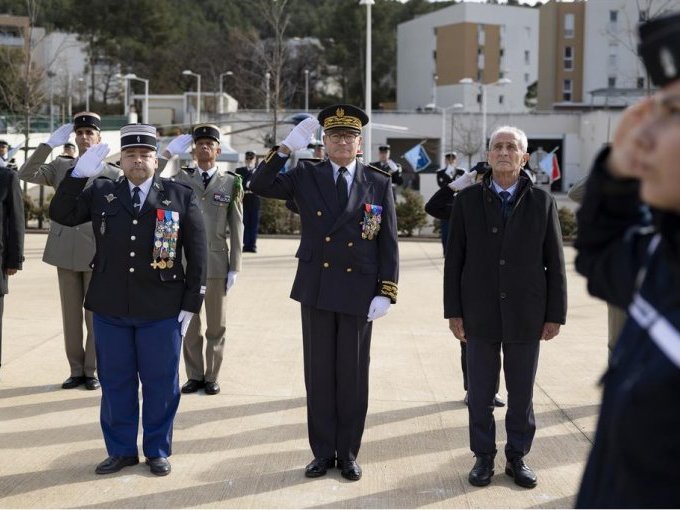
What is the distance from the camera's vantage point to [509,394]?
17.6ft

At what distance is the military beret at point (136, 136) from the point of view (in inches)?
210

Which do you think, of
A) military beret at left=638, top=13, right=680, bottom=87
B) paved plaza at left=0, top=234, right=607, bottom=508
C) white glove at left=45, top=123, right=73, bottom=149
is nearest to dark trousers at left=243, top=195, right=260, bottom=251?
paved plaza at left=0, top=234, right=607, bottom=508

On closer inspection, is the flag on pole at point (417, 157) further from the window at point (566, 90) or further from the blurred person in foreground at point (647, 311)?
the window at point (566, 90)

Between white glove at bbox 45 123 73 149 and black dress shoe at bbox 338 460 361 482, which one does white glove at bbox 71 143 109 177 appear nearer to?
A: white glove at bbox 45 123 73 149

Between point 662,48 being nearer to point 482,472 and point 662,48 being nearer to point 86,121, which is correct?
point 482,472

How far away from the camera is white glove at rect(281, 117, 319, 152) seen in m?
5.38

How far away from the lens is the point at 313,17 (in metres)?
95.9

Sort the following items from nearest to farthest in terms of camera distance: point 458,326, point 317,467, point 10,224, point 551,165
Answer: point 317,467 → point 458,326 → point 10,224 → point 551,165

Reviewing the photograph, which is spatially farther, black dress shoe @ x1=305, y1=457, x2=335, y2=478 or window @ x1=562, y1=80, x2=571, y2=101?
window @ x1=562, y1=80, x2=571, y2=101

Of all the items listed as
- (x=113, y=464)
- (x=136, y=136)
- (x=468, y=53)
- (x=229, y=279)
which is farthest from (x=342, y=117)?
(x=468, y=53)

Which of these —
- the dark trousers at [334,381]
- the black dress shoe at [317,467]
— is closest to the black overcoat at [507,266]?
the dark trousers at [334,381]

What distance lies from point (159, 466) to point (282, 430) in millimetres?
1164

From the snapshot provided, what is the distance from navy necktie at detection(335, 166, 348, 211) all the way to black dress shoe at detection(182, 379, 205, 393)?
2.52m

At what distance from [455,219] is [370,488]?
5.18ft
